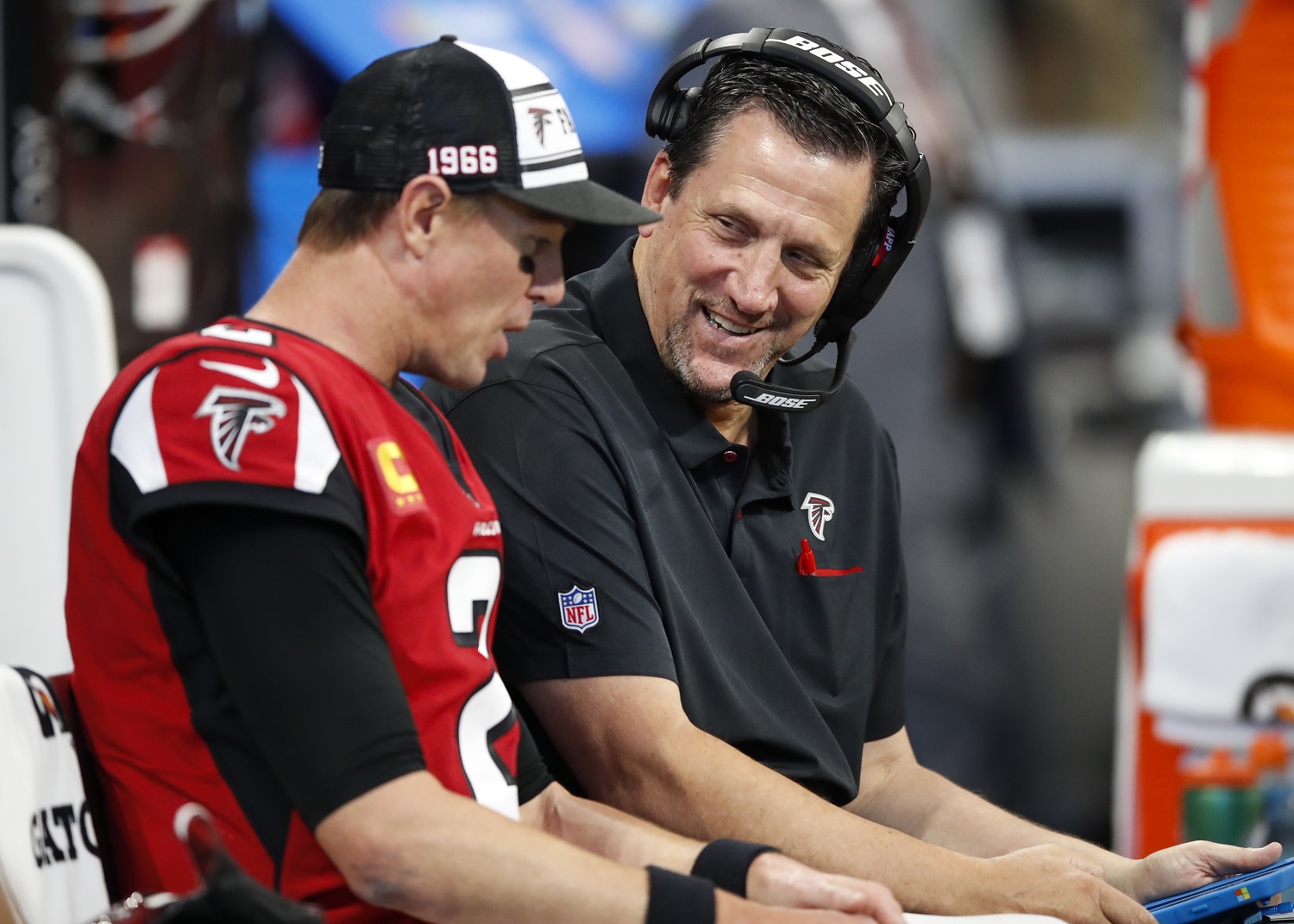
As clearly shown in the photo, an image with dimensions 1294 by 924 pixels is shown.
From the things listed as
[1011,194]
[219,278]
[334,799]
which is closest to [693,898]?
[334,799]

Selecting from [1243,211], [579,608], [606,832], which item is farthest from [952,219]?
[606,832]

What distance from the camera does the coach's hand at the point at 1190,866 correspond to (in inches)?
54.7

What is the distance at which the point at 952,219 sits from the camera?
3598 mm

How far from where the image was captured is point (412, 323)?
1155 millimetres

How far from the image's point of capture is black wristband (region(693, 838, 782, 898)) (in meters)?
1.12

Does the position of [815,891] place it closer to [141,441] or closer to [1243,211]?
[141,441]

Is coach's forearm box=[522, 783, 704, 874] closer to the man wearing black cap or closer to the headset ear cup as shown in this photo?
the man wearing black cap

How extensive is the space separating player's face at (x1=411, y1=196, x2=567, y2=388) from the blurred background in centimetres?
206

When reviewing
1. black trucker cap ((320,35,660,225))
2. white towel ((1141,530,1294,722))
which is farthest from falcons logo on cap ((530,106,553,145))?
white towel ((1141,530,1294,722))

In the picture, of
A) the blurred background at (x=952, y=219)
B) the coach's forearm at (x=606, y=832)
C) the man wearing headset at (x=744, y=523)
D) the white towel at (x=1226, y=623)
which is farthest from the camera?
the blurred background at (x=952, y=219)

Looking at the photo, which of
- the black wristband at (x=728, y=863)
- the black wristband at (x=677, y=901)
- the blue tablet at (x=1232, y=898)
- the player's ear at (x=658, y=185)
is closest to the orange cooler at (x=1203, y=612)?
the blue tablet at (x=1232, y=898)

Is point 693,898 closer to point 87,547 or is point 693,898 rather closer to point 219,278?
point 87,547

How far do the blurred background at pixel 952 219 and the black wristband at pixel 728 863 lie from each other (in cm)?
222

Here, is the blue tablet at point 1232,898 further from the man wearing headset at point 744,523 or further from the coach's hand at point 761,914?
the coach's hand at point 761,914
